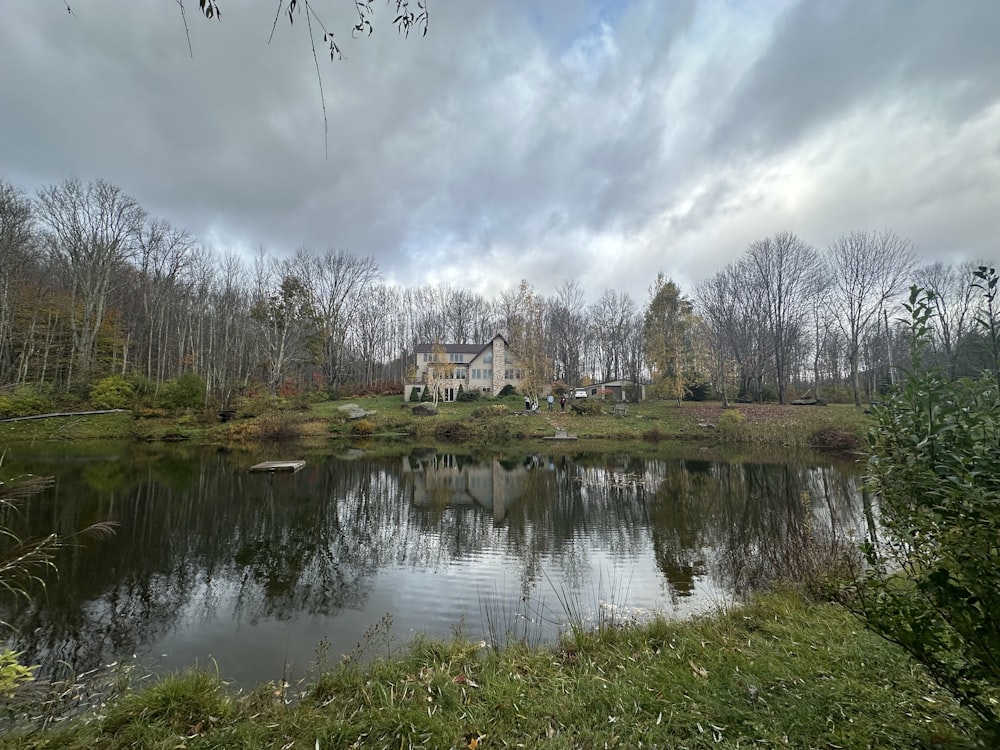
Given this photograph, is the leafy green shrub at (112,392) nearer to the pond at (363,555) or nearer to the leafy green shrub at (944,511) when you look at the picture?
the pond at (363,555)

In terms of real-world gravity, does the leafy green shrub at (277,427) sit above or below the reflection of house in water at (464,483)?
above

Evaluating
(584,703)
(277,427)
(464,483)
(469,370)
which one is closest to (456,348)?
(469,370)

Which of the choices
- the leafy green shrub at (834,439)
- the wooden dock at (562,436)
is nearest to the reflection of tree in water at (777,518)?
the leafy green shrub at (834,439)

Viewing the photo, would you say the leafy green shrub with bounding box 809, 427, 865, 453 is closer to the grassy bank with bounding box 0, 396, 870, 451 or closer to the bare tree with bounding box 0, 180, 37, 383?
the grassy bank with bounding box 0, 396, 870, 451

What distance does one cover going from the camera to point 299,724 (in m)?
3.37

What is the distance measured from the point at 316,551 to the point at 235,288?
Result: 41741 mm

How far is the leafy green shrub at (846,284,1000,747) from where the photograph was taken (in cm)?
185

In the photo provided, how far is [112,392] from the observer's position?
29469 millimetres

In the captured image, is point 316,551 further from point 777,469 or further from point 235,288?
point 235,288

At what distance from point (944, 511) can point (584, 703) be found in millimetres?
2768

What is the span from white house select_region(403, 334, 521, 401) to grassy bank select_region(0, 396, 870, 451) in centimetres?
854

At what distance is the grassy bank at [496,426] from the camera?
2792 cm

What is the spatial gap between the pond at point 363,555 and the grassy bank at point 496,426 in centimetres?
1110

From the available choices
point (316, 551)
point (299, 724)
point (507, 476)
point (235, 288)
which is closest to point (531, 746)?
point (299, 724)
